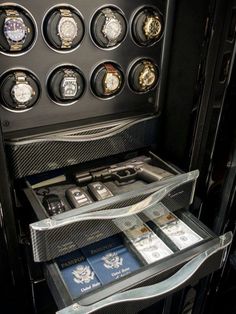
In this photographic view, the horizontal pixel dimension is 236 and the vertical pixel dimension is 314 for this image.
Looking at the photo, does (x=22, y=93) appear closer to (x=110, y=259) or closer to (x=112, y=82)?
(x=112, y=82)

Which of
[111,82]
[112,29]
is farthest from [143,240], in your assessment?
[112,29]

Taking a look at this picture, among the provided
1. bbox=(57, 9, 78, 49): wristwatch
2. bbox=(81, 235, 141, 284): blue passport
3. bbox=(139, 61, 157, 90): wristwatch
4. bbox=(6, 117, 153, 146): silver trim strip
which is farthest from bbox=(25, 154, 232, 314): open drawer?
bbox=(57, 9, 78, 49): wristwatch

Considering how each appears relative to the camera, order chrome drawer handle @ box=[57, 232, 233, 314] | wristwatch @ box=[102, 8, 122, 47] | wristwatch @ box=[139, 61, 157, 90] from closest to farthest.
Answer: chrome drawer handle @ box=[57, 232, 233, 314] < wristwatch @ box=[102, 8, 122, 47] < wristwatch @ box=[139, 61, 157, 90]

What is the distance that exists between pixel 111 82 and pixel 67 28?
0.16 m

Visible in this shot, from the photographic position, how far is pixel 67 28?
68 cm

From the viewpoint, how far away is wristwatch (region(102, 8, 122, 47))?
714 millimetres

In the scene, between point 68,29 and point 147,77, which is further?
point 147,77

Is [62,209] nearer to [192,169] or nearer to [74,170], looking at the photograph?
[74,170]

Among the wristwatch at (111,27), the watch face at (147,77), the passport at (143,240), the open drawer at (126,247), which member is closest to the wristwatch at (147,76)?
the watch face at (147,77)

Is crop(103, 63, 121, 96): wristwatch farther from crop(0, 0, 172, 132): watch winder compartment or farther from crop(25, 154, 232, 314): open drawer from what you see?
crop(25, 154, 232, 314): open drawer

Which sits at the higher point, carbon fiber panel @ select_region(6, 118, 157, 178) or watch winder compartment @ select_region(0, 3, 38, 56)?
watch winder compartment @ select_region(0, 3, 38, 56)

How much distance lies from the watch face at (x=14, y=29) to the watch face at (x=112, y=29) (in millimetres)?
176

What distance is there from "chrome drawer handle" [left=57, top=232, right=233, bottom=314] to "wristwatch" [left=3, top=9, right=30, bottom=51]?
51cm

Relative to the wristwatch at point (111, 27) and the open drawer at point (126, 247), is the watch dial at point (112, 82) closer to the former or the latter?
the wristwatch at point (111, 27)
